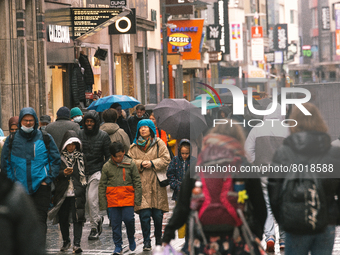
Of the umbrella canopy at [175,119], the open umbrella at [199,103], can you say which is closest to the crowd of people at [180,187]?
the open umbrella at [199,103]

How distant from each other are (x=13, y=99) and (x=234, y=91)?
1225cm

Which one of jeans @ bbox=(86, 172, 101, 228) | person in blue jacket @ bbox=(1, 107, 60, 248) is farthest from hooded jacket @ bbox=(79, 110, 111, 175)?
person in blue jacket @ bbox=(1, 107, 60, 248)

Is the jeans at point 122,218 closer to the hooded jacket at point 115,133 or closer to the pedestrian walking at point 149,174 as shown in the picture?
the pedestrian walking at point 149,174

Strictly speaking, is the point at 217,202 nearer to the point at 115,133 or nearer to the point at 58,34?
the point at 115,133

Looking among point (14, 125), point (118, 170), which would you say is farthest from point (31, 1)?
point (118, 170)

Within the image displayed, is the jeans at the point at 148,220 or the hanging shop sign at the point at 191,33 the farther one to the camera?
the hanging shop sign at the point at 191,33

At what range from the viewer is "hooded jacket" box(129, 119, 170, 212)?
944 cm

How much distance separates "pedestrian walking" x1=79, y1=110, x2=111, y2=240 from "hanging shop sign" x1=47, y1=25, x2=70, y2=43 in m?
9.37

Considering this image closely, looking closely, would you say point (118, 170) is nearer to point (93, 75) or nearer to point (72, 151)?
point (72, 151)

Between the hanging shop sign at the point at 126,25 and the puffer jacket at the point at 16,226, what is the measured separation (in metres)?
21.6

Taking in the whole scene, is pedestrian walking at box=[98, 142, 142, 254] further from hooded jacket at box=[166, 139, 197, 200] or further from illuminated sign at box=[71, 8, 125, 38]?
illuminated sign at box=[71, 8, 125, 38]

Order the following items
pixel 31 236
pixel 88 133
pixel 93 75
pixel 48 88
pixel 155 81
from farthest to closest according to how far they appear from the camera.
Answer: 1. pixel 155 81
2. pixel 93 75
3. pixel 48 88
4. pixel 88 133
5. pixel 31 236

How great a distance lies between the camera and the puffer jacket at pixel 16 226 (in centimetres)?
319

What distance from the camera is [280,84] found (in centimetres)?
621
